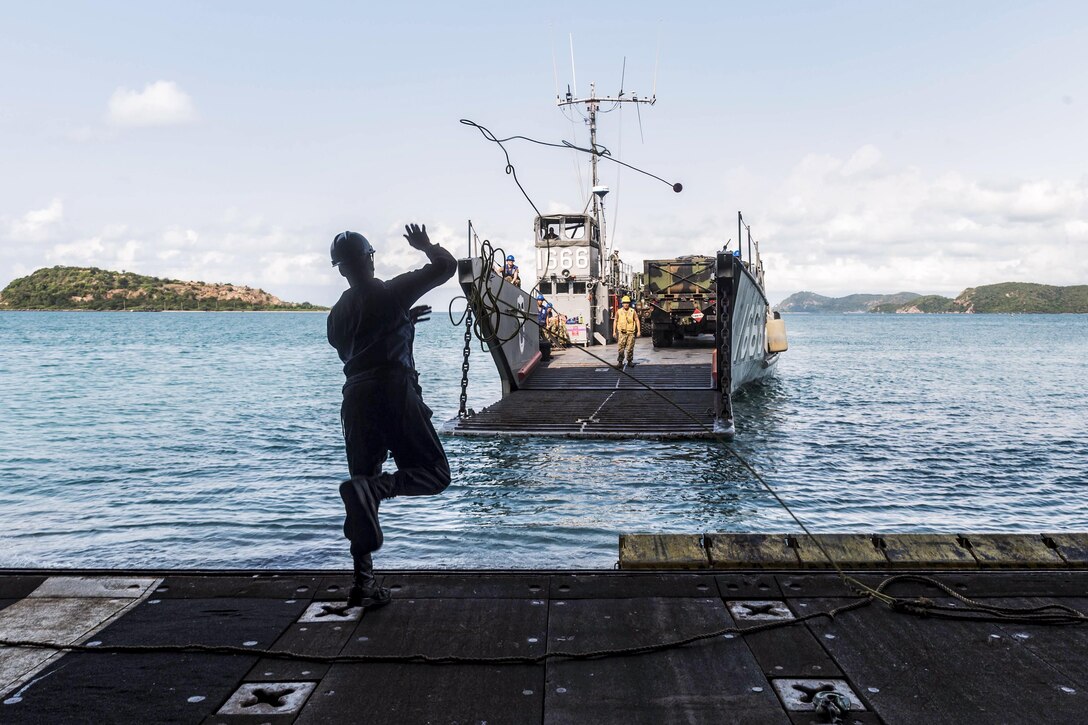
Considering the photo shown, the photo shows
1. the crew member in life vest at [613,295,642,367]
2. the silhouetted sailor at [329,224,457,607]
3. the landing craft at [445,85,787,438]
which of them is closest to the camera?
the silhouetted sailor at [329,224,457,607]

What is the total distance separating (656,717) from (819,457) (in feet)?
39.8

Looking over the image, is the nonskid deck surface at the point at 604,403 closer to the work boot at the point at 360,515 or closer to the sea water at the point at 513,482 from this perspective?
the sea water at the point at 513,482

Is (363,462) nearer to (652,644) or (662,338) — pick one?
(652,644)

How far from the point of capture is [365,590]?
453cm

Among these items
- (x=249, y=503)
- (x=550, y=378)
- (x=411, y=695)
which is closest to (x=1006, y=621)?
(x=411, y=695)

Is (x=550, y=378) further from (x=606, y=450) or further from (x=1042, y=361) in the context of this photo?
(x=1042, y=361)

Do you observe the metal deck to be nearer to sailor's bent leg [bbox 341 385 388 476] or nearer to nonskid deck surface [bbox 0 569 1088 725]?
nonskid deck surface [bbox 0 569 1088 725]

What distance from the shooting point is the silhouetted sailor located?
454 cm

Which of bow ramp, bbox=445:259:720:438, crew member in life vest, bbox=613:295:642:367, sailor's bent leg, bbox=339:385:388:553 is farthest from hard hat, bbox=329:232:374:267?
crew member in life vest, bbox=613:295:642:367

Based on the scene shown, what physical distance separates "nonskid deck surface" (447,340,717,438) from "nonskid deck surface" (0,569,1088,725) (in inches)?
260

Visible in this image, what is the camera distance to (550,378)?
18.4 m

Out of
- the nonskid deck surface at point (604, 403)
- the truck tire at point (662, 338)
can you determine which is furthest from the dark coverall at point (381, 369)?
the truck tire at point (662, 338)

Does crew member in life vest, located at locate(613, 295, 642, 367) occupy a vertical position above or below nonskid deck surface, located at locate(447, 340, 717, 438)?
above

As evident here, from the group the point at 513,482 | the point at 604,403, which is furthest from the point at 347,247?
the point at 604,403
